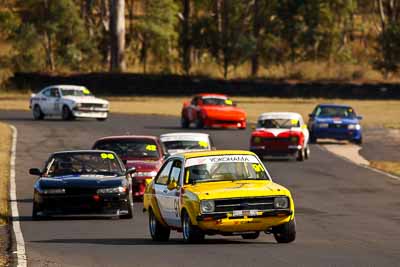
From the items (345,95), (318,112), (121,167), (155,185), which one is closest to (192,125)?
(318,112)

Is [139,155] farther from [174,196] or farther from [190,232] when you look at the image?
[190,232]

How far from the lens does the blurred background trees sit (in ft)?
277

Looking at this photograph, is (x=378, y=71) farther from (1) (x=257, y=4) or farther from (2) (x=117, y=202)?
(2) (x=117, y=202)

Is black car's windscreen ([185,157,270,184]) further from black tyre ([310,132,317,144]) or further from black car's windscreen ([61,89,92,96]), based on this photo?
black car's windscreen ([61,89,92,96])

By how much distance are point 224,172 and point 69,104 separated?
39.3 metres

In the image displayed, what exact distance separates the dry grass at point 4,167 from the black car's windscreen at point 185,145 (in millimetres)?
4386

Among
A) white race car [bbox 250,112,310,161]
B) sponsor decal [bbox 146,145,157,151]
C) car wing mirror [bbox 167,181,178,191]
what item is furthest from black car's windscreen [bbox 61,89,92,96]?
car wing mirror [bbox 167,181,178,191]

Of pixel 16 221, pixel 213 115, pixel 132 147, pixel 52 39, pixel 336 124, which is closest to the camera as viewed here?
pixel 16 221

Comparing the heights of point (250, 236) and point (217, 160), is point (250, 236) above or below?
below

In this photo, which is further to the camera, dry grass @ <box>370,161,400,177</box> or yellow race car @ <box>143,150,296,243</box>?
dry grass @ <box>370,161,400,177</box>

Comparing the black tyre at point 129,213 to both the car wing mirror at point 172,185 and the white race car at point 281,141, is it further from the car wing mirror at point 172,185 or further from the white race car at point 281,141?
the white race car at point 281,141

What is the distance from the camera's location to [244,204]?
1680 cm

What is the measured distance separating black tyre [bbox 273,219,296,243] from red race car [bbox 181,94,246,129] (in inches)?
1423

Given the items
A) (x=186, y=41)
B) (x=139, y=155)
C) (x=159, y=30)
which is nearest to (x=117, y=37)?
(x=159, y=30)
